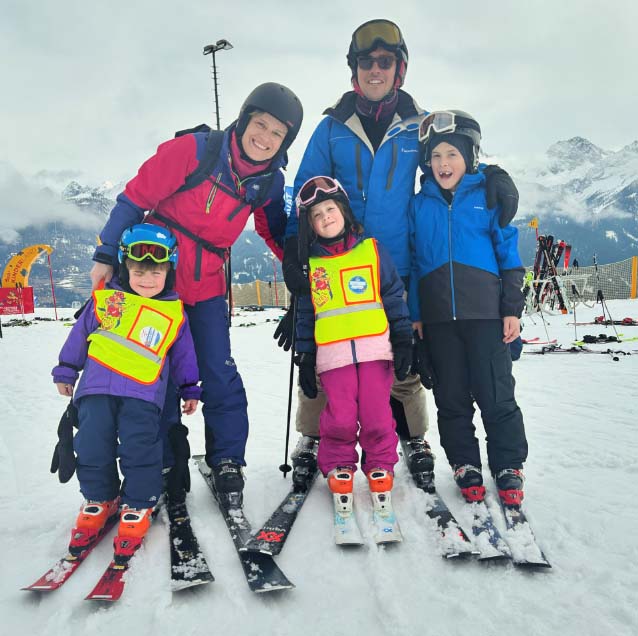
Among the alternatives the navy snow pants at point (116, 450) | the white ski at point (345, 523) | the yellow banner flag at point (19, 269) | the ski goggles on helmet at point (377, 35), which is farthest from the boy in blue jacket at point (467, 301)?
the yellow banner flag at point (19, 269)

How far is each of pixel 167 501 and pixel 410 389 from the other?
1659mm

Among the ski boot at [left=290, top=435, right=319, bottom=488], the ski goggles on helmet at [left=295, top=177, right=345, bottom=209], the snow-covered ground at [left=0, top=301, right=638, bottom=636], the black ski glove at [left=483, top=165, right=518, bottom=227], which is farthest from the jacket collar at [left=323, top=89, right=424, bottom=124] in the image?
the snow-covered ground at [left=0, top=301, right=638, bottom=636]

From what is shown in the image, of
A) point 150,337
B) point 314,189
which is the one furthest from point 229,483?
point 314,189

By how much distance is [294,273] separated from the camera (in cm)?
259

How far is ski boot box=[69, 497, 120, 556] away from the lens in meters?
2.00

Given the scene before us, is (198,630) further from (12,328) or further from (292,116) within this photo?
(12,328)

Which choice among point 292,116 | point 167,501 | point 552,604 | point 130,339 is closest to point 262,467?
point 167,501

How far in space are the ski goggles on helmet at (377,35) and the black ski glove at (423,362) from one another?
186 centimetres

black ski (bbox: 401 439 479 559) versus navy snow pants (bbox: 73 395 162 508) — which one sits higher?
navy snow pants (bbox: 73 395 162 508)

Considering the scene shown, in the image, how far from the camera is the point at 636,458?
9.57 feet

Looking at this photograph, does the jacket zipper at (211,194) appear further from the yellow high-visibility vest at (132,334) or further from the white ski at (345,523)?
the white ski at (345,523)

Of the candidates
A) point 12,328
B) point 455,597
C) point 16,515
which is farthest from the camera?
point 12,328

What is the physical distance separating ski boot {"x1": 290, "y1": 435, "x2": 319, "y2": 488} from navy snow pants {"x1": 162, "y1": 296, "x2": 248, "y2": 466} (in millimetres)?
337

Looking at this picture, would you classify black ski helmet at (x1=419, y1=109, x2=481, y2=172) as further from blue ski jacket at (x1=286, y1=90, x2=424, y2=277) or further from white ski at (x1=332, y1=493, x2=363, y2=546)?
white ski at (x1=332, y1=493, x2=363, y2=546)
